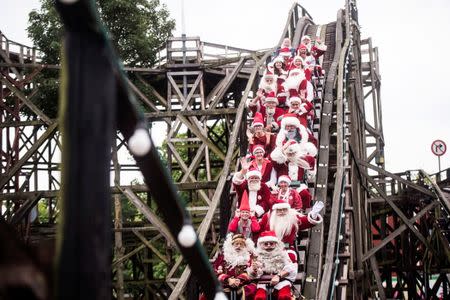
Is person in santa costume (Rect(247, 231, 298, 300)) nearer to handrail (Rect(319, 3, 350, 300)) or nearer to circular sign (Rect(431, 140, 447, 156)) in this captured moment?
handrail (Rect(319, 3, 350, 300))

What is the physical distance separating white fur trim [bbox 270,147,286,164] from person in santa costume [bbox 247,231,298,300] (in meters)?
1.59

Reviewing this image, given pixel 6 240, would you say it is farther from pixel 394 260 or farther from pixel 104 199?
pixel 394 260

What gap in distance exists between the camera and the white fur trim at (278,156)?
6891 millimetres

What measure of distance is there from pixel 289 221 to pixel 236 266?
0.75 meters

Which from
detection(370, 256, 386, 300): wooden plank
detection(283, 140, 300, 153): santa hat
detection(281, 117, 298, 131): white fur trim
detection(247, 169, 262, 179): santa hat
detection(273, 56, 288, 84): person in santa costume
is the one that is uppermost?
detection(273, 56, 288, 84): person in santa costume

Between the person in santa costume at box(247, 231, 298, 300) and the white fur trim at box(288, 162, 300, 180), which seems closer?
the person in santa costume at box(247, 231, 298, 300)

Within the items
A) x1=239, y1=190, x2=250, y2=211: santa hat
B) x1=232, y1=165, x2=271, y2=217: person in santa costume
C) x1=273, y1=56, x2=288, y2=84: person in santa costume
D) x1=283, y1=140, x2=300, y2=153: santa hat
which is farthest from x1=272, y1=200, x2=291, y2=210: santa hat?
x1=273, y1=56, x2=288, y2=84: person in santa costume

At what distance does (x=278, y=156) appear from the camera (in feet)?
22.7

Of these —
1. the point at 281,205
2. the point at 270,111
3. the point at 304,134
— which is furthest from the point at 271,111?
the point at 281,205

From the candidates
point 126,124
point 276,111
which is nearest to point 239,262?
point 276,111

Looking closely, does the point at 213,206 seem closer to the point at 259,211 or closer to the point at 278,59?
the point at 259,211

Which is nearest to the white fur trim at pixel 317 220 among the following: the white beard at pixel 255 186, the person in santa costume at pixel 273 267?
the person in santa costume at pixel 273 267

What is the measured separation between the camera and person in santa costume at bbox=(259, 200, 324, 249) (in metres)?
5.68

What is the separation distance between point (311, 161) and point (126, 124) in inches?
234
